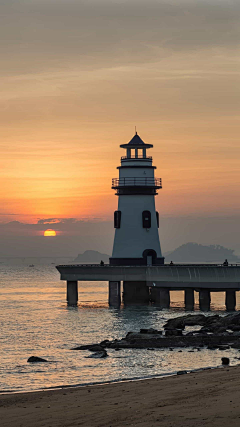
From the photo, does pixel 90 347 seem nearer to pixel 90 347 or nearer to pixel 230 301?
pixel 90 347

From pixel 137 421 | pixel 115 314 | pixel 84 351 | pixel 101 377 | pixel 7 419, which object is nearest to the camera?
pixel 137 421

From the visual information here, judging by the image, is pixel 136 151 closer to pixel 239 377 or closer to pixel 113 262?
pixel 113 262

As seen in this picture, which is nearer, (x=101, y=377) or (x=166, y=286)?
(x=101, y=377)

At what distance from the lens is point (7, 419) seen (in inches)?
666

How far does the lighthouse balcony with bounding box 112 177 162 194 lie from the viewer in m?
60.5

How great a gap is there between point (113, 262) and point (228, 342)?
1094 inches

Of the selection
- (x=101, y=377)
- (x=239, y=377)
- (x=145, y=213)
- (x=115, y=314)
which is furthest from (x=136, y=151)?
(x=239, y=377)

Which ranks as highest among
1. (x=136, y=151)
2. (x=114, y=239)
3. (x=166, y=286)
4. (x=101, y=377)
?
(x=136, y=151)

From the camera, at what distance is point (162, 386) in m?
20.9

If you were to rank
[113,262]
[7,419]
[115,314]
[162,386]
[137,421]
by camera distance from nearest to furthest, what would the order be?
[137,421] → [7,419] → [162,386] → [115,314] → [113,262]

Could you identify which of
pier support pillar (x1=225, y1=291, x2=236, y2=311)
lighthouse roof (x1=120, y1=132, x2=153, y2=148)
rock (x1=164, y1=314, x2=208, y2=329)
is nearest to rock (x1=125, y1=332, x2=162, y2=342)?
rock (x1=164, y1=314, x2=208, y2=329)

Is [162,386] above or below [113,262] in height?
below

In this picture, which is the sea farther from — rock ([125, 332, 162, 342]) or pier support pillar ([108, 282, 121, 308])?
pier support pillar ([108, 282, 121, 308])

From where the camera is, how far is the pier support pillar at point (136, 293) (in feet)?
200
